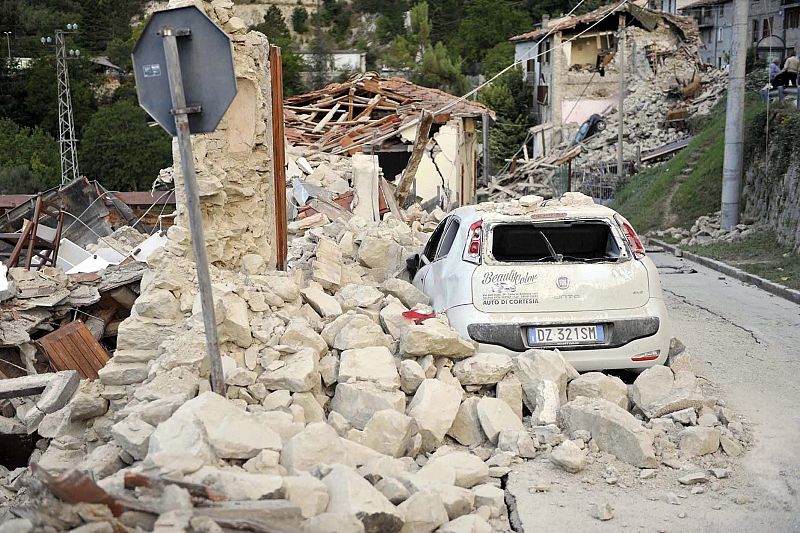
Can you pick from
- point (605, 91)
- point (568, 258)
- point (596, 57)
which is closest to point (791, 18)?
point (605, 91)

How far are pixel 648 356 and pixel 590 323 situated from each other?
1.77 ft

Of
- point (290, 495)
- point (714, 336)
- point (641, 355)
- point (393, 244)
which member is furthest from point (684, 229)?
point (290, 495)

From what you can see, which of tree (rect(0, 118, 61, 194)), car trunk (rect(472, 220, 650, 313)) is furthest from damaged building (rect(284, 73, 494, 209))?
tree (rect(0, 118, 61, 194))

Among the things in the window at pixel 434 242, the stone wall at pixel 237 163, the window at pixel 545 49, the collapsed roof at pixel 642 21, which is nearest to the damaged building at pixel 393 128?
the window at pixel 434 242

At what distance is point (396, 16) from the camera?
328 feet

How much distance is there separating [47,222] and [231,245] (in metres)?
7.29

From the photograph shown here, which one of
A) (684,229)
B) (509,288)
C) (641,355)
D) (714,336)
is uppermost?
(509,288)

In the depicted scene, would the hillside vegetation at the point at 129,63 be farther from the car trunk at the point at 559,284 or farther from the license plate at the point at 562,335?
the license plate at the point at 562,335

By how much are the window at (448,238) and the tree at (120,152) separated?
158 feet

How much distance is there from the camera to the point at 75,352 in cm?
805

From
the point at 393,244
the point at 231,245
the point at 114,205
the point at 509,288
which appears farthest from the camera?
the point at 114,205

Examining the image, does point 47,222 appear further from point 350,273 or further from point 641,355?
point 641,355

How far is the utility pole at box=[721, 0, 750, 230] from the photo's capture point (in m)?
19.9

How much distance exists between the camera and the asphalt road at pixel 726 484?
5043 mm
